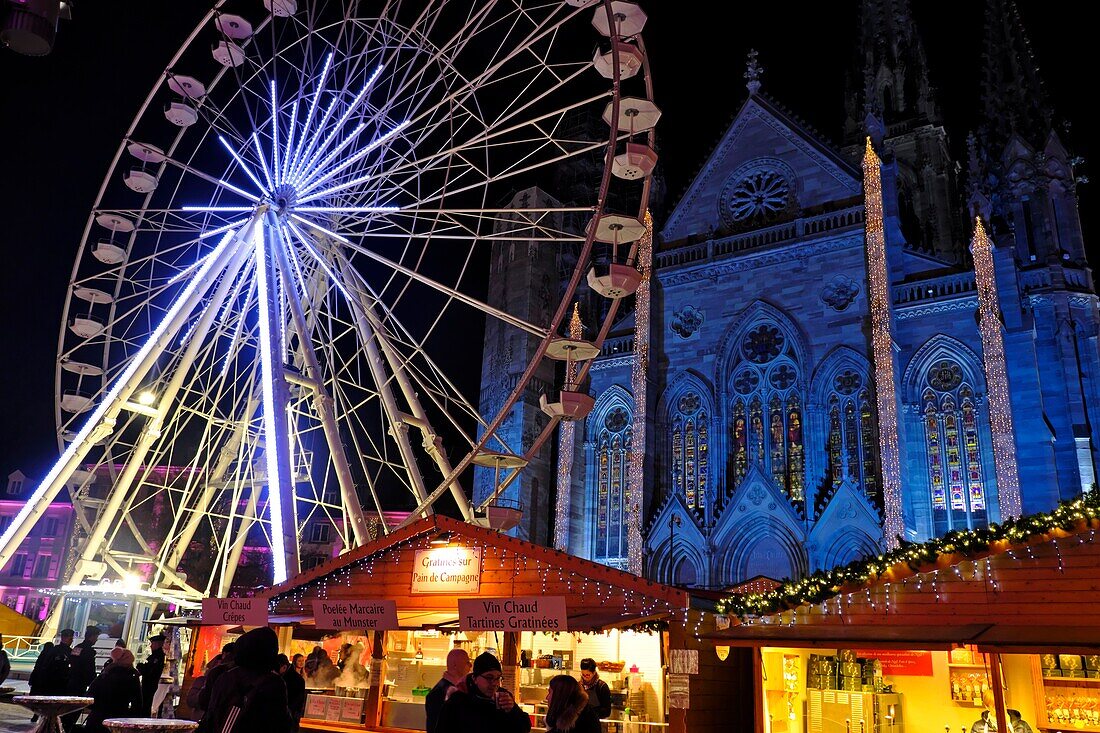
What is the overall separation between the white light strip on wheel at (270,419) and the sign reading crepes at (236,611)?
3.45ft

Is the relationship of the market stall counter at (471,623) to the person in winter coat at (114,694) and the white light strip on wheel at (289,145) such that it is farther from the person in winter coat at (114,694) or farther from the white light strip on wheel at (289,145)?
the white light strip on wheel at (289,145)

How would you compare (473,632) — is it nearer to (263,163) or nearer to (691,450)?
(263,163)

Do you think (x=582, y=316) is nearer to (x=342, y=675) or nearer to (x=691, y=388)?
(x=691, y=388)

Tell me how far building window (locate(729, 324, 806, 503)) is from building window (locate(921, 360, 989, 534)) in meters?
3.72

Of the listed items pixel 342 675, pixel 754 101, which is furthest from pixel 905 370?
pixel 342 675

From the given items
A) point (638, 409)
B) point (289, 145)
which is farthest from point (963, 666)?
point (638, 409)

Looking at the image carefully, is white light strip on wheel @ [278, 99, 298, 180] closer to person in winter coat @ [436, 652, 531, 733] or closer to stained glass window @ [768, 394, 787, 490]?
person in winter coat @ [436, 652, 531, 733]

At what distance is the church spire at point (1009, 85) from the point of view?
28953 millimetres

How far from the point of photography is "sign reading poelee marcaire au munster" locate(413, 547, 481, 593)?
12539mm

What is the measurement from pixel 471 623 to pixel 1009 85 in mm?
29524

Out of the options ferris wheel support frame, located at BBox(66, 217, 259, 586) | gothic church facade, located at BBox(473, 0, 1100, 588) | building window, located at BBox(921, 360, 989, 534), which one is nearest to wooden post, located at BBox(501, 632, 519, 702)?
ferris wheel support frame, located at BBox(66, 217, 259, 586)

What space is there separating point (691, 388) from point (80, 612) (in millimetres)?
32636

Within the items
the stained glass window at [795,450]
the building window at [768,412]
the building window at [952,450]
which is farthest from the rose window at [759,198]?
the building window at [952,450]

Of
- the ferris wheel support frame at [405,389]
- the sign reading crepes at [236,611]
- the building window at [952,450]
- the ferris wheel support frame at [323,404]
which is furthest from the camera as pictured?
the building window at [952,450]
